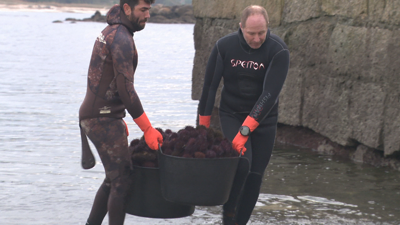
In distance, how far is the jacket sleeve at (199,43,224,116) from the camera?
4.77m

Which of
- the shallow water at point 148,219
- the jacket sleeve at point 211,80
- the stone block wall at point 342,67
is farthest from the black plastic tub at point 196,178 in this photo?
the stone block wall at point 342,67

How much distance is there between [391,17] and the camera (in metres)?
6.64

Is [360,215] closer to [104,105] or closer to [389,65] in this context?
[389,65]

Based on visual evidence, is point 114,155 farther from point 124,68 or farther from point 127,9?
point 127,9

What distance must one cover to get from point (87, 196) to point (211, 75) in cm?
225

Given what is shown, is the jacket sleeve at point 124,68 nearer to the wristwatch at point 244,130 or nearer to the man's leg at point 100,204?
the man's leg at point 100,204

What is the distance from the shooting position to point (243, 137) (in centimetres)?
446

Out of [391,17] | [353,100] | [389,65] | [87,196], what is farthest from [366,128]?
[87,196]

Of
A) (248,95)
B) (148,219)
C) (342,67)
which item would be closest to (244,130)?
(248,95)

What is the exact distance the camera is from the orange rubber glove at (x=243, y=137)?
14.5 ft

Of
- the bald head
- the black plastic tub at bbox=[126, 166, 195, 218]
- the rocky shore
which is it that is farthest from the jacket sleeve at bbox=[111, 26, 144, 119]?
the rocky shore

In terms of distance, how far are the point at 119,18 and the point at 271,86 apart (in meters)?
1.28

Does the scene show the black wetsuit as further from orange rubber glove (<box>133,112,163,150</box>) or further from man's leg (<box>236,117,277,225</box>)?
orange rubber glove (<box>133,112,163,150</box>)

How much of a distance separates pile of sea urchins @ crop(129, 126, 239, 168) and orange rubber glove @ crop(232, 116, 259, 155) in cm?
22
